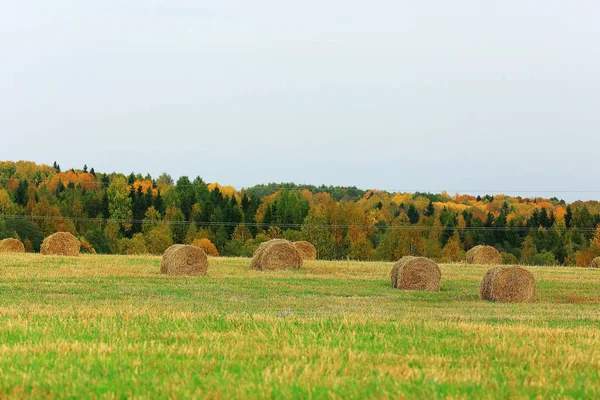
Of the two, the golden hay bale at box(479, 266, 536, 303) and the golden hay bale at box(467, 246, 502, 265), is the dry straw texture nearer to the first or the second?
the golden hay bale at box(479, 266, 536, 303)

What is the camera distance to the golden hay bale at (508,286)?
77.4 ft

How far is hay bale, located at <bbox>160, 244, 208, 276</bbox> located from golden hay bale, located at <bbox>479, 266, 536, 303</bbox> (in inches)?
422

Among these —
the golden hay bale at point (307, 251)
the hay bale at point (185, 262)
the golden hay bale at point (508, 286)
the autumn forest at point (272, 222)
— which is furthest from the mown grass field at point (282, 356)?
the autumn forest at point (272, 222)

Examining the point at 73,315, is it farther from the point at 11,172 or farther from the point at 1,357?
the point at 11,172

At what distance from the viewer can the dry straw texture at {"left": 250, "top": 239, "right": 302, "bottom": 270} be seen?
33.7m

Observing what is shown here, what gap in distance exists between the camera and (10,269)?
2842 centimetres

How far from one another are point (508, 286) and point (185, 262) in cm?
1178

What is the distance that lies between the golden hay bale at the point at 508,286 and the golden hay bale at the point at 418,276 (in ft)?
9.14

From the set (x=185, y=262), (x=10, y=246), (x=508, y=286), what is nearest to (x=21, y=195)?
(x=10, y=246)

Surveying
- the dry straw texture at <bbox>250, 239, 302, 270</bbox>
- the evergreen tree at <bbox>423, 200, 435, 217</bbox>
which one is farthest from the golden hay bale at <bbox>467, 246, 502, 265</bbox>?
the evergreen tree at <bbox>423, 200, 435, 217</bbox>

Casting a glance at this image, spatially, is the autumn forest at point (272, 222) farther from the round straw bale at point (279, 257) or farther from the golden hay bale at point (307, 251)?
the round straw bale at point (279, 257)

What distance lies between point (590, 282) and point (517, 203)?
108 meters

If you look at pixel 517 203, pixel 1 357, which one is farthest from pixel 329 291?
pixel 517 203

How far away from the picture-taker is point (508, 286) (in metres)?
23.7
